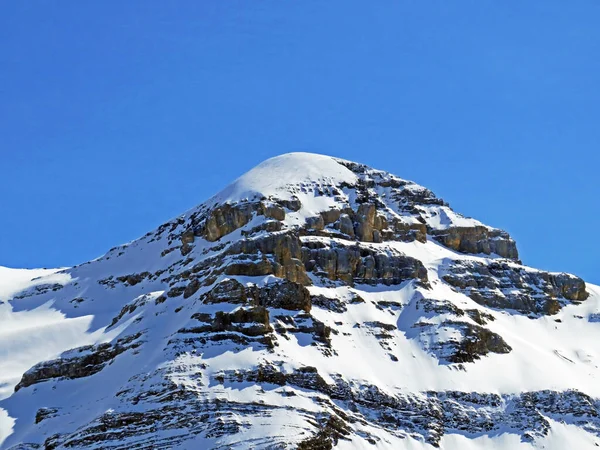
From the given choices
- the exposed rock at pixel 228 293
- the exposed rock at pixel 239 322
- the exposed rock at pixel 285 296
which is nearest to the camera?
the exposed rock at pixel 239 322

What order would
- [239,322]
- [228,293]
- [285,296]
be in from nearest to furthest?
[239,322] < [228,293] < [285,296]

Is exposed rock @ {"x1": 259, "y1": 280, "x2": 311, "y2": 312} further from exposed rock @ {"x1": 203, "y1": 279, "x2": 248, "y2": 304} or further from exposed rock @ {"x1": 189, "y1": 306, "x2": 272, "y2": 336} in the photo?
exposed rock @ {"x1": 189, "y1": 306, "x2": 272, "y2": 336}

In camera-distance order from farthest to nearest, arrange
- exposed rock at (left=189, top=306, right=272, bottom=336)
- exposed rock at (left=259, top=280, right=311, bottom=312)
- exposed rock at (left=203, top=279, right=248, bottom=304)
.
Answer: exposed rock at (left=259, top=280, right=311, bottom=312) < exposed rock at (left=203, top=279, right=248, bottom=304) < exposed rock at (left=189, top=306, right=272, bottom=336)

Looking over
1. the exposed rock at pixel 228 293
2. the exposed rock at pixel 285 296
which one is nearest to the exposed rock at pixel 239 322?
the exposed rock at pixel 228 293

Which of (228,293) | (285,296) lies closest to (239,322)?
(228,293)

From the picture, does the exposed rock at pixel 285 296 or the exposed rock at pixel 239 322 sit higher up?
the exposed rock at pixel 285 296

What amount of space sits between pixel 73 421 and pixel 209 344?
75.6 feet

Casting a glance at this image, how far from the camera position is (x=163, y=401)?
170 meters

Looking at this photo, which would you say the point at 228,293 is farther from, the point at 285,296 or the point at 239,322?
the point at 285,296

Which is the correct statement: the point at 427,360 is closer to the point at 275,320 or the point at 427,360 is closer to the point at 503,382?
the point at 503,382

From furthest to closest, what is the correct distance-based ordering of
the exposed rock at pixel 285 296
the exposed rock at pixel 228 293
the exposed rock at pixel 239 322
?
the exposed rock at pixel 285 296, the exposed rock at pixel 228 293, the exposed rock at pixel 239 322

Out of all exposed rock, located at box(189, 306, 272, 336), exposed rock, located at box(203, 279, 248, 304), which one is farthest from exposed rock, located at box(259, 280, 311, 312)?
exposed rock, located at box(189, 306, 272, 336)

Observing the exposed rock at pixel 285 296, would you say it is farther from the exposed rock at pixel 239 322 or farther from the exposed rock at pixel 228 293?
the exposed rock at pixel 239 322

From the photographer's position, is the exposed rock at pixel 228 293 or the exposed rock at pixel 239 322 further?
the exposed rock at pixel 228 293
